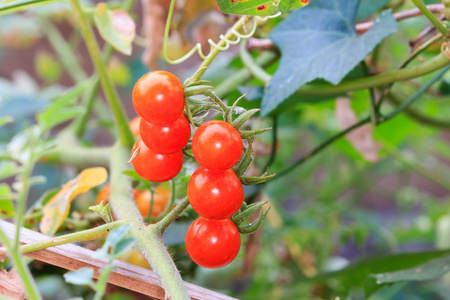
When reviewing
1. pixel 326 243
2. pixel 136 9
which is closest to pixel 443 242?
pixel 326 243

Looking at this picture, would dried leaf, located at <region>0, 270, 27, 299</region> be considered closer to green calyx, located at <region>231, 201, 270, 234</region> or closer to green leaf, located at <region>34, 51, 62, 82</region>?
green calyx, located at <region>231, 201, 270, 234</region>

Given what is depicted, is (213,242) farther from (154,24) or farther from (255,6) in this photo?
(154,24)

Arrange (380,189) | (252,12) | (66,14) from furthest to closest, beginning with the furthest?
1. (380,189)
2. (66,14)
3. (252,12)

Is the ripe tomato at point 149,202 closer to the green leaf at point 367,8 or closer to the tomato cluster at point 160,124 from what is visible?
the tomato cluster at point 160,124

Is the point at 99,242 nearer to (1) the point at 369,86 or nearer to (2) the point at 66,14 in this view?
(1) the point at 369,86

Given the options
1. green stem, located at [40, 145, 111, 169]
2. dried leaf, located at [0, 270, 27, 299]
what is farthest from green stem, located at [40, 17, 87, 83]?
dried leaf, located at [0, 270, 27, 299]

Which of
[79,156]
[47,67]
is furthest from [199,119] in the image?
[47,67]
